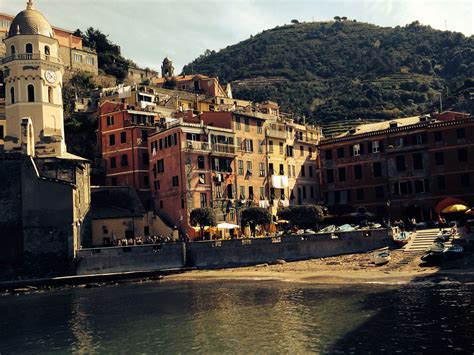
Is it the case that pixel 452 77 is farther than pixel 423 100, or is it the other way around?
pixel 452 77

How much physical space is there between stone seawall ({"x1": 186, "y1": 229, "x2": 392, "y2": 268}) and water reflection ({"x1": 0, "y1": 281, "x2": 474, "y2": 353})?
10.6m

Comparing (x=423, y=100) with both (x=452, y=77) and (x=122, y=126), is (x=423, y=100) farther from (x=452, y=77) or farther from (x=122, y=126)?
(x=122, y=126)

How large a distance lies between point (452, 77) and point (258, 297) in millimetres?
145829

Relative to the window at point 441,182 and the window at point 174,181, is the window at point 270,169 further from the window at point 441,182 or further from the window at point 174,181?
the window at point 441,182

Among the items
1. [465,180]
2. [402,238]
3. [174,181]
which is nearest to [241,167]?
[174,181]

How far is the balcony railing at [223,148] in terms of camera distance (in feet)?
230

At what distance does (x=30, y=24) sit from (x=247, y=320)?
52.1 metres

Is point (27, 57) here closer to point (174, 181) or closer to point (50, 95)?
point (50, 95)

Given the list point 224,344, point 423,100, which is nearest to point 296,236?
point 224,344

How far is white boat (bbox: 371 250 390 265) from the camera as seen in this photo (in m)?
51.3

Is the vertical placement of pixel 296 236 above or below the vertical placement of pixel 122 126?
below

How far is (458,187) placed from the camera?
6856 cm

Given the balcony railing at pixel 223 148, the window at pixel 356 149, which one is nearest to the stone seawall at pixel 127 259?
the balcony railing at pixel 223 148

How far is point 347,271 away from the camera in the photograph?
2020 inches
